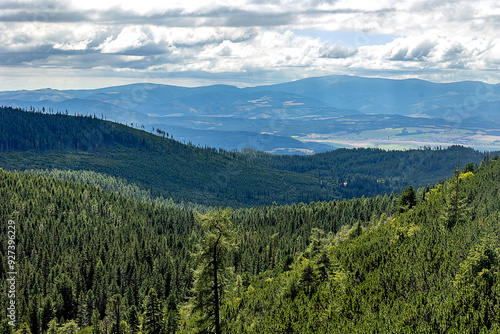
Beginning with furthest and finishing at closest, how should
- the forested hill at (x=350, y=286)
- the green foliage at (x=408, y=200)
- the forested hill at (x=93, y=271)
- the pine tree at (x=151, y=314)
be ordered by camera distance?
the green foliage at (x=408, y=200) < the forested hill at (x=93, y=271) < the pine tree at (x=151, y=314) < the forested hill at (x=350, y=286)

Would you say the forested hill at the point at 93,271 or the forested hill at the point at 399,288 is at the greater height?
the forested hill at the point at 399,288

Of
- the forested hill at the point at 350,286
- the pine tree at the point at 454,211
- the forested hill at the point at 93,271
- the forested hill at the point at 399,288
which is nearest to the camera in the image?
the forested hill at the point at 399,288

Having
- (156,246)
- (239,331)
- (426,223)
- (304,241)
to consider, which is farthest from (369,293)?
(156,246)

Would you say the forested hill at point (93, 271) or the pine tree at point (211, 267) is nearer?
the pine tree at point (211, 267)

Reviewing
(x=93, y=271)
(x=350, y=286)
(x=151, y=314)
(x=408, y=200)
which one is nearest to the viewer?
(x=350, y=286)

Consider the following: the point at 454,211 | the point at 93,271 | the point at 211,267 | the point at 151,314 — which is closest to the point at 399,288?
the point at 211,267

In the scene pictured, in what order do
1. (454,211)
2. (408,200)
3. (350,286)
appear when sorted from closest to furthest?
(350,286)
(454,211)
(408,200)

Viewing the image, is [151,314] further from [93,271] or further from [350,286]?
[93,271]

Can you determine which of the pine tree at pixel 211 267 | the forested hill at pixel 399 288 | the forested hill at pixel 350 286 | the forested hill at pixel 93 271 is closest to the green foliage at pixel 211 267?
the pine tree at pixel 211 267

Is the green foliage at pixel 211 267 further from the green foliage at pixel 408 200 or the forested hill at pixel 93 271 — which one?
the green foliage at pixel 408 200

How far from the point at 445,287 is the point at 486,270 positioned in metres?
5.27

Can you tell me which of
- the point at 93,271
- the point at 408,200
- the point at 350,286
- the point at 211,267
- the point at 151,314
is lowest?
the point at 93,271

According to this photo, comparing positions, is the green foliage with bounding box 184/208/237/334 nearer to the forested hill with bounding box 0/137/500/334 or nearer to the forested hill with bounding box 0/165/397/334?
the forested hill with bounding box 0/137/500/334

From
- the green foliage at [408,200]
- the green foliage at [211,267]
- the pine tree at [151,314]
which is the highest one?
the green foliage at [211,267]
